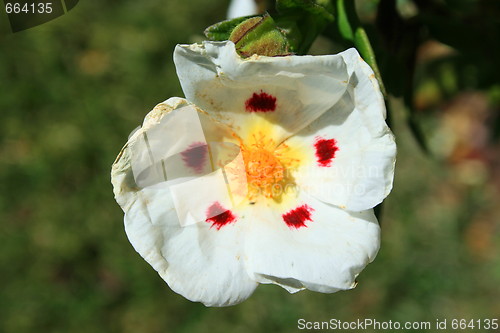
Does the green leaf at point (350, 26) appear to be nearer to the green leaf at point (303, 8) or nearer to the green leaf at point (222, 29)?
the green leaf at point (303, 8)

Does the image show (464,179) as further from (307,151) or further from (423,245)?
(307,151)

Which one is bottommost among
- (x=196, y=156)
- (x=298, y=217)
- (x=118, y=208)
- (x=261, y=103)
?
(x=118, y=208)

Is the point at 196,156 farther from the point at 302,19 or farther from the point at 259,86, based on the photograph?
the point at 302,19

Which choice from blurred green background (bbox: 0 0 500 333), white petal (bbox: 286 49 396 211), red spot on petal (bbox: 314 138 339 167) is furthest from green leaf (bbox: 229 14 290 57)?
blurred green background (bbox: 0 0 500 333)

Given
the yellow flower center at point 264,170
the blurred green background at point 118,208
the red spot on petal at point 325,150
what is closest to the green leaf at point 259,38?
the red spot on petal at point 325,150

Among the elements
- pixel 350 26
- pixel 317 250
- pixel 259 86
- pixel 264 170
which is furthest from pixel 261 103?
pixel 317 250

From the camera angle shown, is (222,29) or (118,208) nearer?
(222,29)

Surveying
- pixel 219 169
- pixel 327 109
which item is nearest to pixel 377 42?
pixel 327 109
